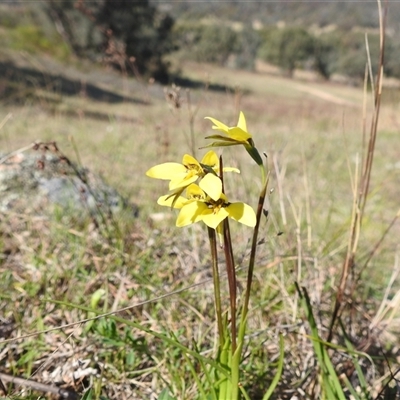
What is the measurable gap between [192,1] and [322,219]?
107621mm

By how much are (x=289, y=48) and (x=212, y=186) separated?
166 ft

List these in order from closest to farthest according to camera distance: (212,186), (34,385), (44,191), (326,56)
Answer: (212,186)
(34,385)
(44,191)
(326,56)

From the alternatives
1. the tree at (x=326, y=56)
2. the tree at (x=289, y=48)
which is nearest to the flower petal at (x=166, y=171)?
the tree at (x=326, y=56)

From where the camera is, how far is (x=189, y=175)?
0.73m

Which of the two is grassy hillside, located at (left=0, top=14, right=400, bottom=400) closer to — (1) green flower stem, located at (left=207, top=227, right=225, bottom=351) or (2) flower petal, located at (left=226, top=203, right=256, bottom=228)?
(1) green flower stem, located at (left=207, top=227, right=225, bottom=351)

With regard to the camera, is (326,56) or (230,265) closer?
(230,265)

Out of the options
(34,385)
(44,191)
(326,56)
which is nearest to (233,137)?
(34,385)

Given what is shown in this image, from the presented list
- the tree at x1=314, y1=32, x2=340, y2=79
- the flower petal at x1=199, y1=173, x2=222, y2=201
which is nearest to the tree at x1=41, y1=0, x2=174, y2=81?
the flower petal at x1=199, y1=173, x2=222, y2=201

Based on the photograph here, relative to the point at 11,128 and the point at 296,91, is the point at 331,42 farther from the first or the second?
the point at 11,128

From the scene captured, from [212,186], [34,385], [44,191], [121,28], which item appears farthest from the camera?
[121,28]

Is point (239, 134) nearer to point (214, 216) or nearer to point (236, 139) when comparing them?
point (236, 139)

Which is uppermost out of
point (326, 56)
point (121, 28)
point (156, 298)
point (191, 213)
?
point (191, 213)

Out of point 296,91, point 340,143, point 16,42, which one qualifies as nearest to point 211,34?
point 296,91

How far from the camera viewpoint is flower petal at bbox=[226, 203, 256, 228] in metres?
0.72
